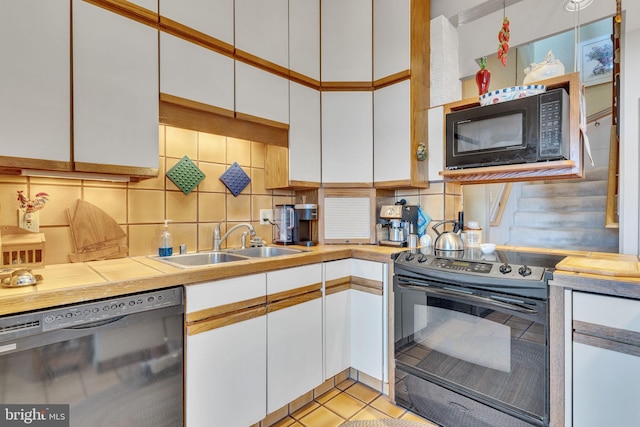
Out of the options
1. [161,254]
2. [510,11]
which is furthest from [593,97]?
[161,254]

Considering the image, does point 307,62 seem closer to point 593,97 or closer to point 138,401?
point 138,401

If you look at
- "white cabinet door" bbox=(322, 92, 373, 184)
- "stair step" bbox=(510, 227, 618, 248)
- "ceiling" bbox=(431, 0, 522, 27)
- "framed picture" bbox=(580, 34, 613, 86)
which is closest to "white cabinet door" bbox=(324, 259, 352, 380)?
"white cabinet door" bbox=(322, 92, 373, 184)

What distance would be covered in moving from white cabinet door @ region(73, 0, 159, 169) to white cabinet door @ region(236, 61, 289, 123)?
0.47 metres

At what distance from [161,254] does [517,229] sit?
11.5 ft

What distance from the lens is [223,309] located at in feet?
4.76

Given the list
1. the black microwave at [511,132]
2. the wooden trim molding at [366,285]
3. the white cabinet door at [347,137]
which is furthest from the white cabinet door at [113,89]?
the black microwave at [511,132]

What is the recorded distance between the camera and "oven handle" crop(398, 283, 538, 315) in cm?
142

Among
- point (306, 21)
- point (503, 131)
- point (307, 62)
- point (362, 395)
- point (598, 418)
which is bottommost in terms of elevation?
point (362, 395)

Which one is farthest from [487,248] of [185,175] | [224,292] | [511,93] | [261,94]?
[185,175]

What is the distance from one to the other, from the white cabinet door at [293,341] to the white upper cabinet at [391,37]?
1478 millimetres

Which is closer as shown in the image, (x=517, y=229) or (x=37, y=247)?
(x=37, y=247)

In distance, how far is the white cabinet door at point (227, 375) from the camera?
4.46 feet

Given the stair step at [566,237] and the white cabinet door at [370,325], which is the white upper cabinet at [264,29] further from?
the stair step at [566,237]

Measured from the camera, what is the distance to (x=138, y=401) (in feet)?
4.05
